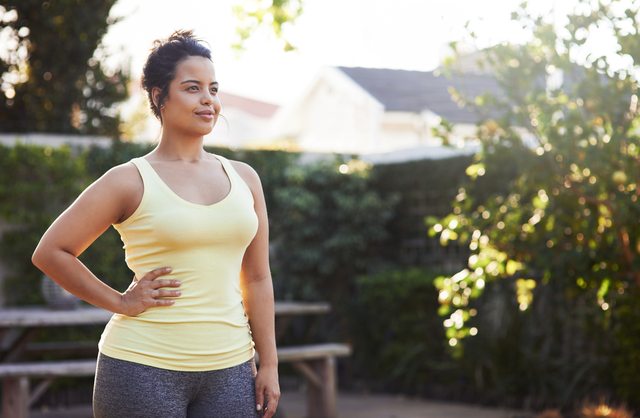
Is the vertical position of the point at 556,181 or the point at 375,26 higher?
the point at 375,26

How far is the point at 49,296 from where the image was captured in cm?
791

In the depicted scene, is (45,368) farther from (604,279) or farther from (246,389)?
(246,389)

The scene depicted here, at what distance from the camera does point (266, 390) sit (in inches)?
108

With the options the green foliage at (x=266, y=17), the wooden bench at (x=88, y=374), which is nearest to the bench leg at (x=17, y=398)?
the wooden bench at (x=88, y=374)

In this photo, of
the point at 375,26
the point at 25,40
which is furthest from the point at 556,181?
the point at 25,40

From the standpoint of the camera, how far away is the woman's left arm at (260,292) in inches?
110

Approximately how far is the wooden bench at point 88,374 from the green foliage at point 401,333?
1.30 meters

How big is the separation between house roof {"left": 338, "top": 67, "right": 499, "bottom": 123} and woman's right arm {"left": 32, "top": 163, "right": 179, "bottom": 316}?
15.8 metres

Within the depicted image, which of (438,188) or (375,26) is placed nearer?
(375,26)

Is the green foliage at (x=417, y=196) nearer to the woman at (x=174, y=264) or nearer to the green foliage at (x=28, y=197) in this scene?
the green foliage at (x=28, y=197)

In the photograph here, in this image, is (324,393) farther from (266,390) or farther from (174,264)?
(174,264)

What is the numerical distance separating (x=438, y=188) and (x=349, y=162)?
44.3 inches

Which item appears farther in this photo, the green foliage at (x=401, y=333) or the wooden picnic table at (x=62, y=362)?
the green foliage at (x=401, y=333)

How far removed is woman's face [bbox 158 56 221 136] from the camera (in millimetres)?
2693
